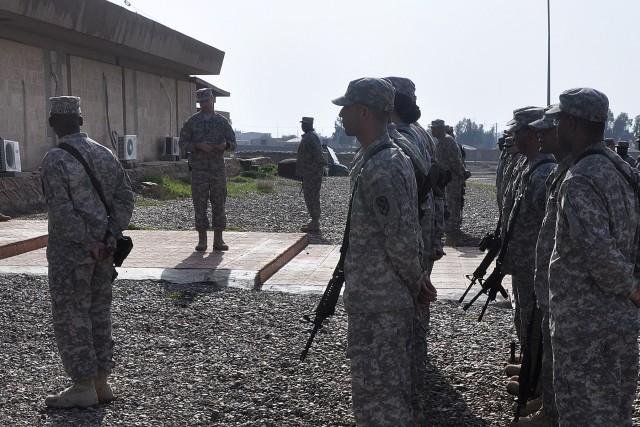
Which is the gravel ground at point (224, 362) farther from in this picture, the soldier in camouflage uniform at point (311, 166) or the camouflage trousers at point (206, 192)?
the soldier in camouflage uniform at point (311, 166)

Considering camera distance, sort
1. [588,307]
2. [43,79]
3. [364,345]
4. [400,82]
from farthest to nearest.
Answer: [43,79]
[400,82]
[364,345]
[588,307]

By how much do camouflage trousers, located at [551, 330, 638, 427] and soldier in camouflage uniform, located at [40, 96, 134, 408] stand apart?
9.08 feet

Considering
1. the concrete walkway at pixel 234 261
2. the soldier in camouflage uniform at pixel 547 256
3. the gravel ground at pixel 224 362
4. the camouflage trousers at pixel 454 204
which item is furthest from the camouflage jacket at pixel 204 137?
the soldier in camouflage uniform at pixel 547 256

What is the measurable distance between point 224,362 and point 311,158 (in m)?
7.99

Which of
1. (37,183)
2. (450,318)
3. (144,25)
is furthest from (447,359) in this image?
(144,25)

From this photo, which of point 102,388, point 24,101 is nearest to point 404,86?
point 102,388

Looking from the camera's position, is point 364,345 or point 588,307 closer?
point 588,307

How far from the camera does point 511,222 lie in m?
5.26

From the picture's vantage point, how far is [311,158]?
13828mm

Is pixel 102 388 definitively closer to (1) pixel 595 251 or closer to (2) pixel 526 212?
(2) pixel 526 212

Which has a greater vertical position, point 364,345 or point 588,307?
point 588,307

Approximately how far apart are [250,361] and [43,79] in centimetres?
1275

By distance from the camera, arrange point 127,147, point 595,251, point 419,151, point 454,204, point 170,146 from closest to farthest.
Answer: point 595,251 < point 419,151 < point 454,204 < point 127,147 < point 170,146

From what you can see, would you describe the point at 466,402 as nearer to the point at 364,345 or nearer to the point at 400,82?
the point at 364,345
